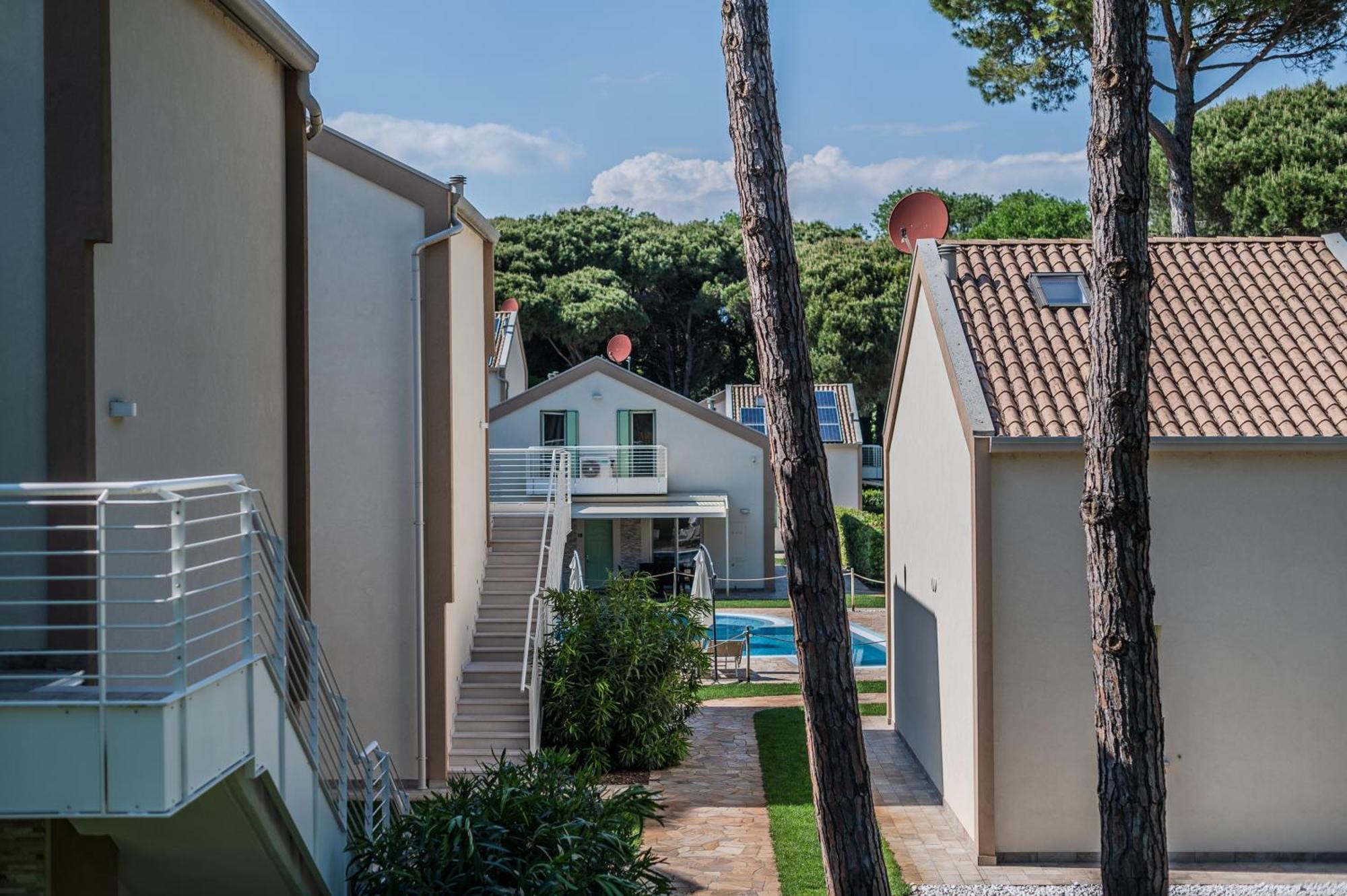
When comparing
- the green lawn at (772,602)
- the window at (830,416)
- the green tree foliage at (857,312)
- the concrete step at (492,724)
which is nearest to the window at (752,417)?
the window at (830,416)

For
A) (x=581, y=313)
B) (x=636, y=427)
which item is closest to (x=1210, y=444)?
(x=636, y=427)

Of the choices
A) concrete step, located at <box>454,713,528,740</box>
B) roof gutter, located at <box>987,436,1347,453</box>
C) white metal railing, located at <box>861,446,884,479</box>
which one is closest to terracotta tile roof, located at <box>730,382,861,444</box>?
white metal railing, located at <box>861,446,884,479</box>

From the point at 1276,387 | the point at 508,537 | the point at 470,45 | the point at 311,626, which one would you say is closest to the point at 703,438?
the point at 508,537

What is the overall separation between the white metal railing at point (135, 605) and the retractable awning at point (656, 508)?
2653cm

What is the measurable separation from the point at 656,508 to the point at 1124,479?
28.1m

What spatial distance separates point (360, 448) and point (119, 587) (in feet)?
29.4

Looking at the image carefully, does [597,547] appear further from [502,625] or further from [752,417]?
[502,625]

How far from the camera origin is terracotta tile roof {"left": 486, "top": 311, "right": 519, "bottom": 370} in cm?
3919

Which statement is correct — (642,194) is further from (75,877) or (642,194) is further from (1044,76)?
(75,877)

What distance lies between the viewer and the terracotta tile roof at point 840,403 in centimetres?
4550

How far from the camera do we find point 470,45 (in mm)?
17781

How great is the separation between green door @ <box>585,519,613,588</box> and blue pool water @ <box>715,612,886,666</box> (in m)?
5.20

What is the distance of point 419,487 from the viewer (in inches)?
622

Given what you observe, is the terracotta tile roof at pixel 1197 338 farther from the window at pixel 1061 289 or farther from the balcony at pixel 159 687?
the balcony at pixel 159 687
